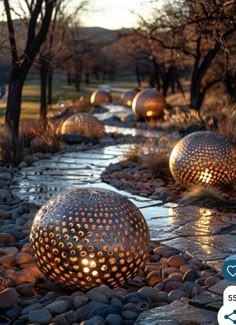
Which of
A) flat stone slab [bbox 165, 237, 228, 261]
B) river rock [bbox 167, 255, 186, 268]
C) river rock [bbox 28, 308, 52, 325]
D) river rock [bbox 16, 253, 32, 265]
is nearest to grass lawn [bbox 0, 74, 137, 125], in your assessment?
flat stone slab [bbox 165, 237, 228, 261]

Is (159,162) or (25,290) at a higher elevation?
(159,162)

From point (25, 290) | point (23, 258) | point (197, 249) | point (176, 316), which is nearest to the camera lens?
point (176, 316)

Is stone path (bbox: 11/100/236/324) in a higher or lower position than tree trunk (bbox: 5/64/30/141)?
lower

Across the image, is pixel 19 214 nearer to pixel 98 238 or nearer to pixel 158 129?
pixel 98 238

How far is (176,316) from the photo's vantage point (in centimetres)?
369

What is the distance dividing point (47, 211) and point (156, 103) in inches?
739

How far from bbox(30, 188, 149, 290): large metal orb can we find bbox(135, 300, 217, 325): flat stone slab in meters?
0.53

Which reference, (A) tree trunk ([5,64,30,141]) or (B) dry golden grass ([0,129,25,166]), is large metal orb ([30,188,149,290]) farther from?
(A) tree trunk ([5,64,30,141])

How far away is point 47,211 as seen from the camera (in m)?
4.42

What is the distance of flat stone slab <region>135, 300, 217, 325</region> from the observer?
142 inches

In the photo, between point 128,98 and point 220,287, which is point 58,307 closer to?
point 220,287

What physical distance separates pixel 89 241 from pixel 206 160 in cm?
414

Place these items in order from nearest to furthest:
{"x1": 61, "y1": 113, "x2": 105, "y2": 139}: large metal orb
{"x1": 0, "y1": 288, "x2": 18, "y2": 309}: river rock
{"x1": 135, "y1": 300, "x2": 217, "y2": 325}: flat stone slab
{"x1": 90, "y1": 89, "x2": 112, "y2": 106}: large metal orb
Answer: {"x1": 135, "y1": 300, "x2": 217, "y2": 325}: flat stone slab
{"x1": 0, "y1": 288, "x2": 18, "y2": 309}: river rock
{"x1": 61, "y1": 113, "x2": 105, "y2": 139}: large metal orb
{"x1": 90, "y1": 89, "x2": 112, "y2": 106}: large metal orb

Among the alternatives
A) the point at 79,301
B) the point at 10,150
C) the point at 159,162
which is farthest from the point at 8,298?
the point at 10,150
